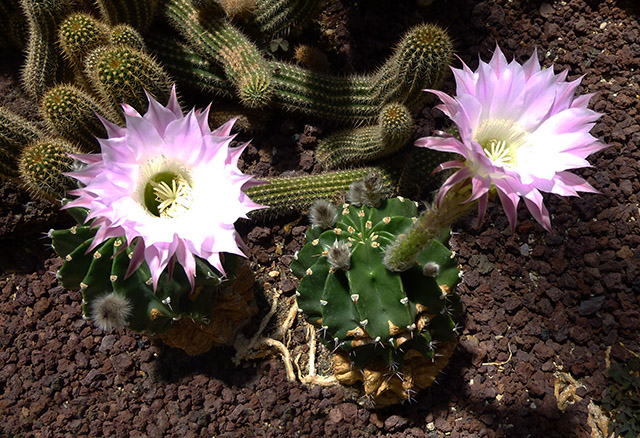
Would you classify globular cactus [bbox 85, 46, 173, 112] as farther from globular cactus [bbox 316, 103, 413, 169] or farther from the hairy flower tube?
the hairy flower tube

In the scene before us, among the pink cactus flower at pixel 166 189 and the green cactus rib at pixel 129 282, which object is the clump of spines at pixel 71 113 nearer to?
the green cactus rib at pixel 129 282

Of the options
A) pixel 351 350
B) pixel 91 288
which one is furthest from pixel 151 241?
pixel 351 350

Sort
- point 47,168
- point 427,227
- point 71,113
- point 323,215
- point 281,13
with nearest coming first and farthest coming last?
point 427,227, point 323,215, point 47,168, point 71,113, point 281,13

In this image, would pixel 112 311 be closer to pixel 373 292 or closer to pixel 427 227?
pixel 373 292

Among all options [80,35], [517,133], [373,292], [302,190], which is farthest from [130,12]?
[517,133]

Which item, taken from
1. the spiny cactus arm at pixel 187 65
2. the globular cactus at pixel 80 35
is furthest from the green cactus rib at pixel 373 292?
the globular cactus at pixel 80 35

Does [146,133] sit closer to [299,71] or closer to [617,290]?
[299,71]
